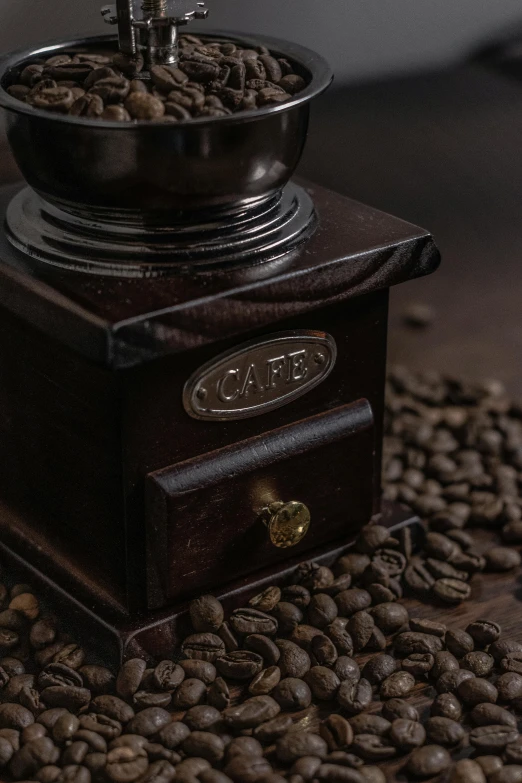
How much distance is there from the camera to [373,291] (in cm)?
143

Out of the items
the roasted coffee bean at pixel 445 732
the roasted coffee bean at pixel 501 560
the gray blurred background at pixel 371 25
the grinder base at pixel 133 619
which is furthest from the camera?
the gray blurred background at pixel 371 25

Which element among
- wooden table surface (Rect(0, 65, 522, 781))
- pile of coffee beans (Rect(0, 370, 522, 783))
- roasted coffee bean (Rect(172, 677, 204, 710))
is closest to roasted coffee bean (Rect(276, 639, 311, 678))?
pile of coffee beans (Rect(0, 370, 522, 783))

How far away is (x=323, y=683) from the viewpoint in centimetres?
138

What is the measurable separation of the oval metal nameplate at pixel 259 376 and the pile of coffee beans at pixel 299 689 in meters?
0.27

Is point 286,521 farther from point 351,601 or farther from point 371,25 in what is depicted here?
point 371,25

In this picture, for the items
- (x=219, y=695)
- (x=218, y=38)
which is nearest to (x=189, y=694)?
(x=219, y=695)

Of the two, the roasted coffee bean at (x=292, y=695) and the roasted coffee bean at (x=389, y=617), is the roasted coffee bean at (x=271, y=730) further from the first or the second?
the roasted coffee bean at (x=389, y=617)

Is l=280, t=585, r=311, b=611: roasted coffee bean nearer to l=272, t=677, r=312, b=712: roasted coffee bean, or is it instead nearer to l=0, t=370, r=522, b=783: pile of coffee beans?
l=0, t=370, r=522, b=783: pile of coffee beans

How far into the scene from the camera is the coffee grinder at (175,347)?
1.25 meters

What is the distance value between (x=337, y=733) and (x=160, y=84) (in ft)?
2.60

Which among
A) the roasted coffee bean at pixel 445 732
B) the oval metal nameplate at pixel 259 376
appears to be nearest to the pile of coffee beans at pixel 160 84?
the oval metal nameplate at pixel 259 376

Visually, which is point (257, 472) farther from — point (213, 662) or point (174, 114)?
point (174, 114)

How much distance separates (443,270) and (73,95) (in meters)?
1.40

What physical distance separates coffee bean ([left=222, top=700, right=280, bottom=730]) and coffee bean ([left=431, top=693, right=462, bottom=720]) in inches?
7.7
